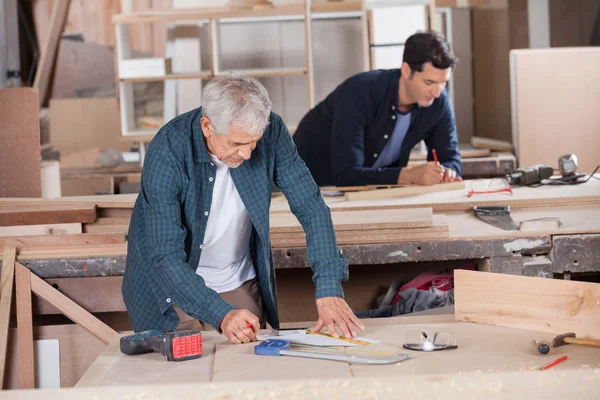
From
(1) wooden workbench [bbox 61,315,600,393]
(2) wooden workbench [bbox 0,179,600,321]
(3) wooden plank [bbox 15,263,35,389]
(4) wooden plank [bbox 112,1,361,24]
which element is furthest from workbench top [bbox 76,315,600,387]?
(4) wooden plank [bbox 112,1,361,24]

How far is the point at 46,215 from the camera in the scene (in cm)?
355

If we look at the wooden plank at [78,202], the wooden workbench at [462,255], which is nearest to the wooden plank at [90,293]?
the wooden workbench at [462,255]

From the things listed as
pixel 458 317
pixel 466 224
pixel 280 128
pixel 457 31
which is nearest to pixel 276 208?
pixel 466 224

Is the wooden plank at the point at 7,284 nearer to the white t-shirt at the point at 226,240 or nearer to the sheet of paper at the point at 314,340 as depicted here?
the white t-shirt at the point at 226,240

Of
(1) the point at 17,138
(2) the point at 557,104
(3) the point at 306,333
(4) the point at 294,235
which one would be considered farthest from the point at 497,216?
(2) the point at 557,104

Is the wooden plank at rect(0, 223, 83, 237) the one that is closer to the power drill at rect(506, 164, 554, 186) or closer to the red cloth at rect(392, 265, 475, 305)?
the red cloth at rect(392, 265, 475, 305)

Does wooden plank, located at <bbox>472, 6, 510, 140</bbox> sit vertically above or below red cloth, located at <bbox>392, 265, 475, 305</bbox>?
above

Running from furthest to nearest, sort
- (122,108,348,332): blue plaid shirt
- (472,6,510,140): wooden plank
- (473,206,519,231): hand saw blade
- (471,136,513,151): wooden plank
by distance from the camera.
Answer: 1. (472,6,510,140): wooden plank
2. (471,136,513,151): wooden plank
3. (473,206,519,231): hand saw blade
4. (122,108,348,332): blue plaid shirt

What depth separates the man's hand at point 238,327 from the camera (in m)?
2.31

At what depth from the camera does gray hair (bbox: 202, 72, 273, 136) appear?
7.58 feet

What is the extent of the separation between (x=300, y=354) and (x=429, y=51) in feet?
6.70

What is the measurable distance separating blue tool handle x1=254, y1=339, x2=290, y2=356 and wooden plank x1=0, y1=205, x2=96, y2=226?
5.31 ft

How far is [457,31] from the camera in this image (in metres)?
6.88

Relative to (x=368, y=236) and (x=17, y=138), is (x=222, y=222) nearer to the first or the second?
(x=368, y=236)
